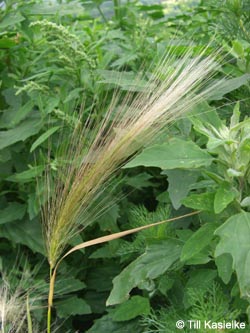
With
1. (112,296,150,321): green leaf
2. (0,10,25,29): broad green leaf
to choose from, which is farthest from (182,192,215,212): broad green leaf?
(0,10,25,29): broad green leaf

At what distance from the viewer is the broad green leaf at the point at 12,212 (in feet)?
8.14

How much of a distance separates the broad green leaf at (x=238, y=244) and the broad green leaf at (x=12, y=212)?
3.28 feet

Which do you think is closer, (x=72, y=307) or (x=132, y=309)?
(x=132, y=309)

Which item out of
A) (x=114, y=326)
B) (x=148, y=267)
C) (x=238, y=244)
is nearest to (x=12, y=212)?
(x=114, y=326)

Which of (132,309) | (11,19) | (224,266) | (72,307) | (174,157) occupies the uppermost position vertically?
(11,19)

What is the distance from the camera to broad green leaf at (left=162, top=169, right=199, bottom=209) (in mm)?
2025

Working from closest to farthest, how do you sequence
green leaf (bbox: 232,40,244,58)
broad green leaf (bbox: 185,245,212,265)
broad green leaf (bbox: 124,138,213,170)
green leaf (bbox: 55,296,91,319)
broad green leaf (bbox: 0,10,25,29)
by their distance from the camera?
broad green leaf (bbox: 124,138,213,170) → broad green leaf (bbox: 185,245,212,265) → green leaf (bbox: 232,40,244,58) → green leaf (bbox: 55,296,91,319) → broad green leaf (bbox: 0,10,25,29)

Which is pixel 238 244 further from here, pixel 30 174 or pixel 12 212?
pixel 12 212

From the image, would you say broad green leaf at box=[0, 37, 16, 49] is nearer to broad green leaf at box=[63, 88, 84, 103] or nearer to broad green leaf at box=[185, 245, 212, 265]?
broad green leaf at box=[63, 88, 84, 103]

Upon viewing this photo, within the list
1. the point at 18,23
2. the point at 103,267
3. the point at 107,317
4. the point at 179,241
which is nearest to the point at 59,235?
the point at 179,241

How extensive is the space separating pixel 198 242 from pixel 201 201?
0.11 m

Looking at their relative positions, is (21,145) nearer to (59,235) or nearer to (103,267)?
(103,267)

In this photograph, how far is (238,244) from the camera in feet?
5.52

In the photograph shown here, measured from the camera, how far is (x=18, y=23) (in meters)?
2.78
